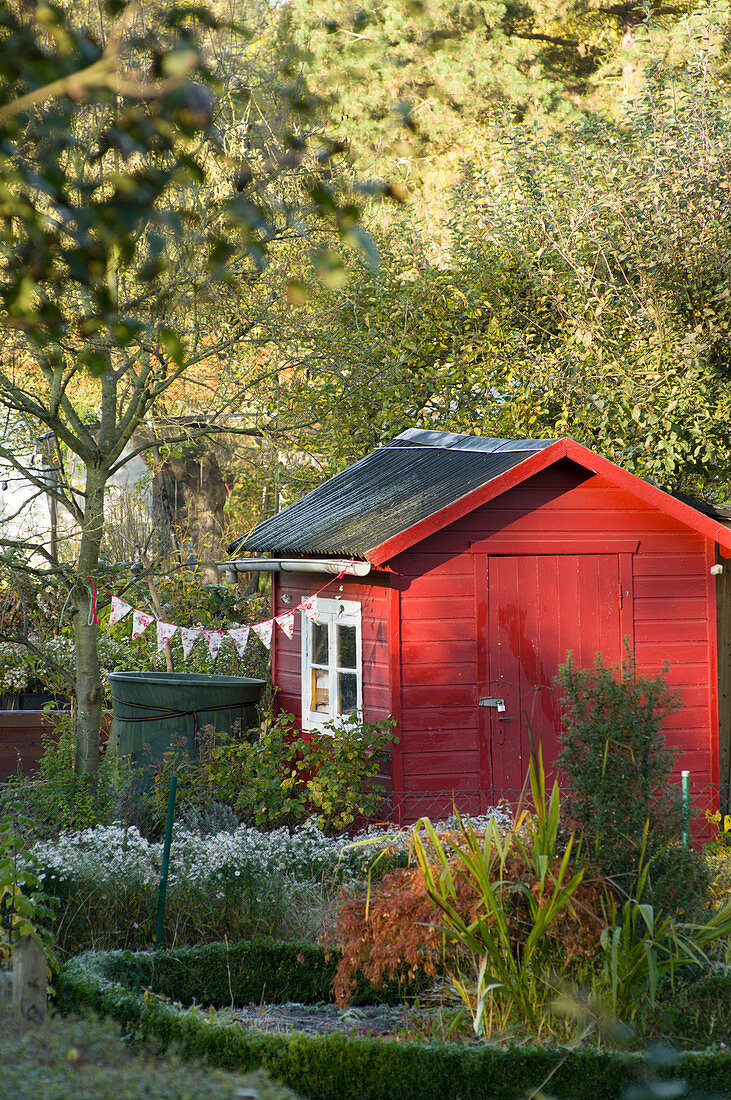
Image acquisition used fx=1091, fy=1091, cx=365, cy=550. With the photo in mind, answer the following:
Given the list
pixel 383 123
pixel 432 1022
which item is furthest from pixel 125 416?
pixel 383 123

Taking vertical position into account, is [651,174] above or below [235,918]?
above

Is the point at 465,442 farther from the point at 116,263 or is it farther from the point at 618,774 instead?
the point at 618,774

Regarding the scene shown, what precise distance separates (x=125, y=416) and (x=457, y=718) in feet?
11.9

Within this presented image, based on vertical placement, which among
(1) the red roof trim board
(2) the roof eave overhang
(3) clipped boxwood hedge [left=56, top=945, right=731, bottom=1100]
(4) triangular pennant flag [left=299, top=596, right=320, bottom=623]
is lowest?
(3) clipped boxwood hedge [left=56, top=945, right=731, bottom=1100]

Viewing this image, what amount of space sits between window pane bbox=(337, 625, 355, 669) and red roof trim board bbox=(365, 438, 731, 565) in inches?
44.4

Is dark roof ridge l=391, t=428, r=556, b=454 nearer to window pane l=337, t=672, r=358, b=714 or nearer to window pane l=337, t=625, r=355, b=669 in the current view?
window pane l=337, t=625, r=355, b=669

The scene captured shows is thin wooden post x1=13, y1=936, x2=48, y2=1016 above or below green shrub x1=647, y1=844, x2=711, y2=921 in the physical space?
below

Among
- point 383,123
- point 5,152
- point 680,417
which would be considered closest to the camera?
point 5,152

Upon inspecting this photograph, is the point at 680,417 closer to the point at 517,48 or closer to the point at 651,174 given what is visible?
the point at 651,174

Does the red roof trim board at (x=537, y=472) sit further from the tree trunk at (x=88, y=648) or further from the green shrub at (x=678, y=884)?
the green shrub at (x=678, y=884)

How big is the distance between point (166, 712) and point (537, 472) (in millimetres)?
3610

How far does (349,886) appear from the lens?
6758 millimetres

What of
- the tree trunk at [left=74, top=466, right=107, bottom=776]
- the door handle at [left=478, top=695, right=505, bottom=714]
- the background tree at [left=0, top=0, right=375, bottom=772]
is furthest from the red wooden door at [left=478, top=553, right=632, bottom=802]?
the tree trunk at [left=74, top=466, right=107, bottom=776]

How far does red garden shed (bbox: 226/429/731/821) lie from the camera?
8559mm
